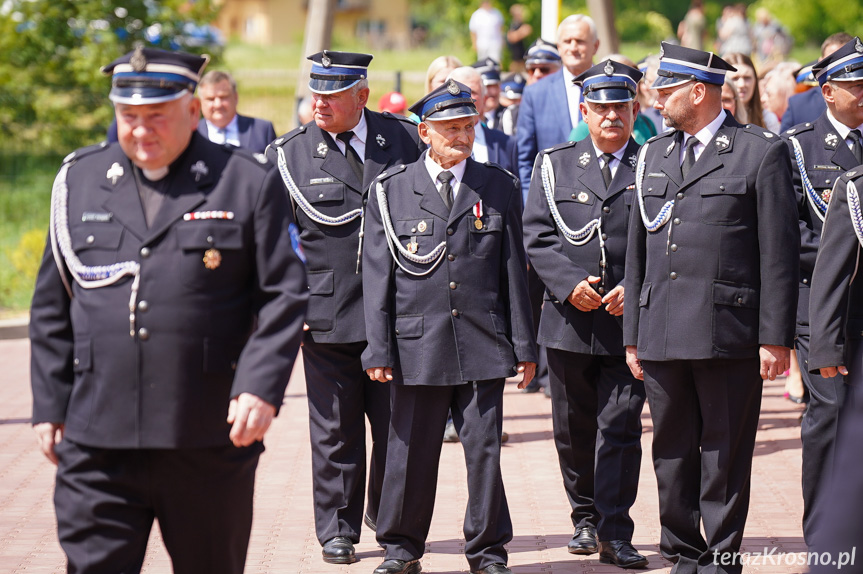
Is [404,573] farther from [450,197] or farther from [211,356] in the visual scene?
[211,356]

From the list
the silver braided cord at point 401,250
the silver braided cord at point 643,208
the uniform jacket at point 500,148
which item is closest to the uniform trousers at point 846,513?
the silver braided cord at point 643,208

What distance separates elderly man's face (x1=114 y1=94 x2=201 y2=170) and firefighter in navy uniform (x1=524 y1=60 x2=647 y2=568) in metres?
2.77

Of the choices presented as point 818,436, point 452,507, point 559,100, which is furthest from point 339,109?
point 559,100

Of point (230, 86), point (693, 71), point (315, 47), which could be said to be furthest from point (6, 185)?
point (693, 71)

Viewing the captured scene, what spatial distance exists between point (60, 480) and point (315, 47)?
15202 mm

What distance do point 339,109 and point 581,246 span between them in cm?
144

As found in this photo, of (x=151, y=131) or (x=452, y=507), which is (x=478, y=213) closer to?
(x=452, y=507)

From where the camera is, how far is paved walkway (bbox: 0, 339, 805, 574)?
6.23 meters

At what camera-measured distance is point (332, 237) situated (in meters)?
6.50

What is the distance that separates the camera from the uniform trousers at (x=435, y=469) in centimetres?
586

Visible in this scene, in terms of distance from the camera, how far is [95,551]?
4082mm

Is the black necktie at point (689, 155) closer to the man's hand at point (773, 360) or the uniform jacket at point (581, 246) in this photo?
the uniform jacket at point (581, 246)

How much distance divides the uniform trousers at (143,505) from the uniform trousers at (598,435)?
260cm

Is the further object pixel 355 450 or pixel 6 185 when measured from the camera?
pixel 6 185
